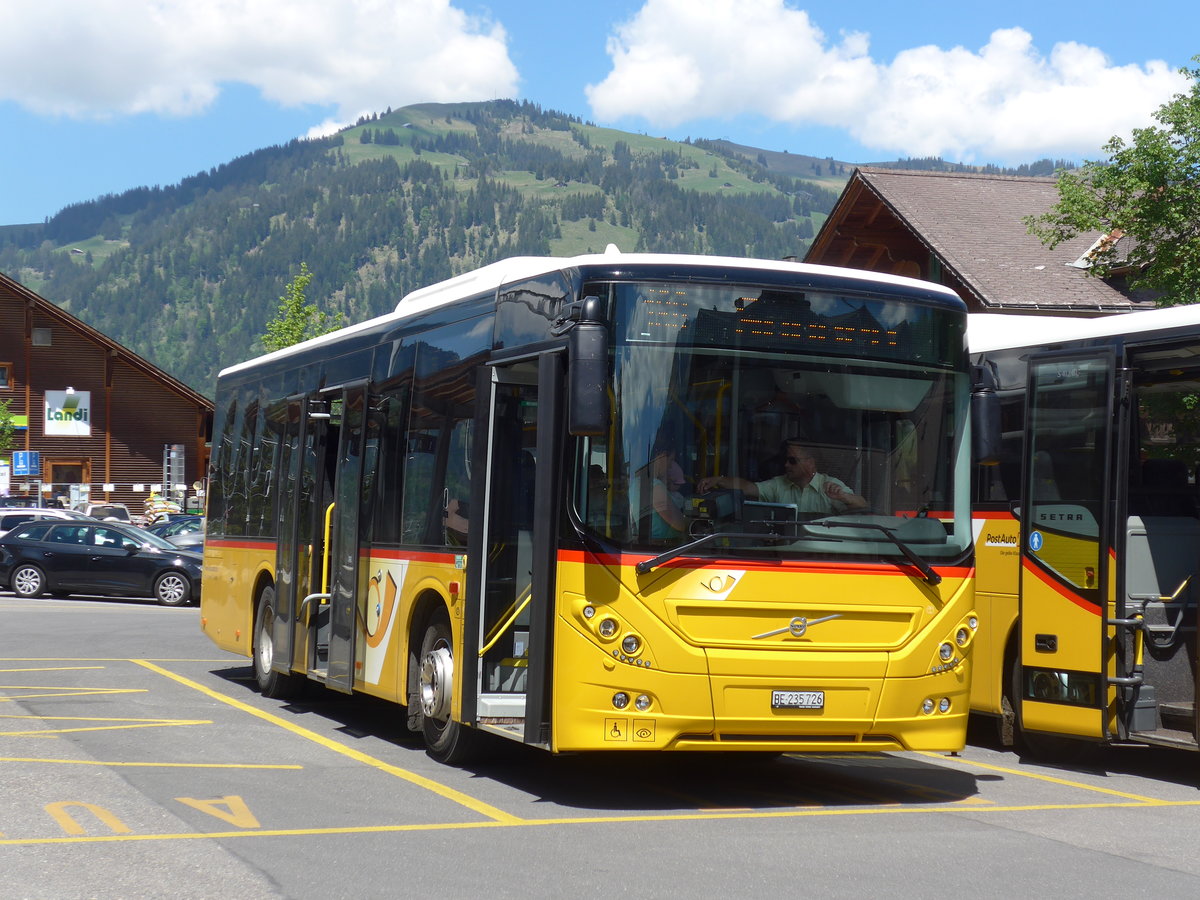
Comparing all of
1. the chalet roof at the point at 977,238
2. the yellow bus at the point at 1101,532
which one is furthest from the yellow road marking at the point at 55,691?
the chalet roof at the point at 977,238

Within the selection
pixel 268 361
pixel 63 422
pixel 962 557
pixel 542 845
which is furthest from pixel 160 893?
pixel 63 422

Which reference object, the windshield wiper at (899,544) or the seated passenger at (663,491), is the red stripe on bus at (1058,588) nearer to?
the windshield wiper at (899,544)

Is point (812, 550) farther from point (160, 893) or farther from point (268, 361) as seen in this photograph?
point (268, 361)

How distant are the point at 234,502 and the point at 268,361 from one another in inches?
62.3

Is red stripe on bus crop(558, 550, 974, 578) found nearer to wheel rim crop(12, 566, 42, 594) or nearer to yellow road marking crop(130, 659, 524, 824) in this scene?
yellow road marking crop(130, 659, 524, 824)

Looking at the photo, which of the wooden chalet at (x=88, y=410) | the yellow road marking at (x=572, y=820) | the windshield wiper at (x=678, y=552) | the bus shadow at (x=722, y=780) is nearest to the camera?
the yellow road marking at (x=572, y=820)

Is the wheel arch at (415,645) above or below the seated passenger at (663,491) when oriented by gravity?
below

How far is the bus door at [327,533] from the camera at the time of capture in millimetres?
12742

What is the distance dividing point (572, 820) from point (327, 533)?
16.6 feet

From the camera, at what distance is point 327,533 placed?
43.6 ft

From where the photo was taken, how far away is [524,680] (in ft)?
32.7

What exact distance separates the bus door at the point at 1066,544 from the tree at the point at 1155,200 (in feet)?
42.3

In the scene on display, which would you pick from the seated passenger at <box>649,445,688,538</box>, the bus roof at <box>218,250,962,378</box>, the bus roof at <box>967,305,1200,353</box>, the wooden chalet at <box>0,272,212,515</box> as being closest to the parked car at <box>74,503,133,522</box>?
the wooden chalet at <box>0,272,212,515</box>

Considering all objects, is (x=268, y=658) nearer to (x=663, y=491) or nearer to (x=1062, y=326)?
(x=663, y=491)
